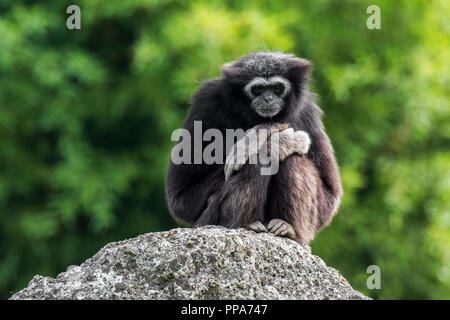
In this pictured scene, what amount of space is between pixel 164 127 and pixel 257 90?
805 centimetres

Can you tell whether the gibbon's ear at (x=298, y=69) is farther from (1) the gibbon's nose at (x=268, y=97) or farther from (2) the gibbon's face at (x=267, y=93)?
(1) the gibbon's nose at (x=268, y=97)

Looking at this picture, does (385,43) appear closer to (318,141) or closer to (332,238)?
(332,238)

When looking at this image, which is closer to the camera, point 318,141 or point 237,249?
point 237,249

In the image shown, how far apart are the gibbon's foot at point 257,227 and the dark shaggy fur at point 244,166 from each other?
193 mm

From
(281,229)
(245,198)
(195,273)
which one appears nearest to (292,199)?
(281,229)

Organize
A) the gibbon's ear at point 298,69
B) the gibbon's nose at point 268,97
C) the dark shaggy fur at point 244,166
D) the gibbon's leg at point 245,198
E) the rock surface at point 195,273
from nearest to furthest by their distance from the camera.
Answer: the rock surface at point 195,273, the gibbon's leg at point 245,198, the dark shaggy fur at point 244,166, the gibbon's nose at point 268,97, the gibbon's ear at point 298,69

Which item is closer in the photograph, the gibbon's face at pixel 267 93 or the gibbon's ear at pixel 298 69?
the gibbon's face at pixel 267 93

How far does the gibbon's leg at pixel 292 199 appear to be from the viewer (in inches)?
305

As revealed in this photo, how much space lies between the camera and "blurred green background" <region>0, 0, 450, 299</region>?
53.7ft

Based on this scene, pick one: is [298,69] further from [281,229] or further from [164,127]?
[164,127]

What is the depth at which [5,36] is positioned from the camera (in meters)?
15.8

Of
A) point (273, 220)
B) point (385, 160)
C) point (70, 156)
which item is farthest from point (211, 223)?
point (385, 160)

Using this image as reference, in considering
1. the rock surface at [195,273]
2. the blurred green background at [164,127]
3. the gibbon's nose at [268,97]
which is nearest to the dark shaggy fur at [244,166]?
the gibbon's nose at [268,97]

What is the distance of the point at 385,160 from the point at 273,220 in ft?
33.5
